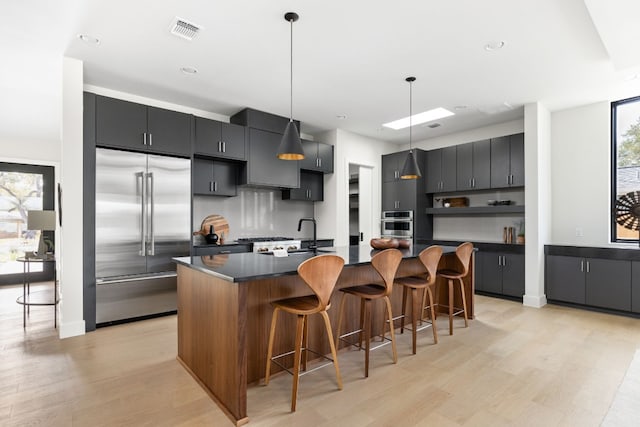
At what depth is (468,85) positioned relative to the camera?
13.6 ft

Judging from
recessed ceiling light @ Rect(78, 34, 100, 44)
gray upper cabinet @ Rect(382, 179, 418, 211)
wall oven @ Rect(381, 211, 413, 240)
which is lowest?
wall oven @ Rect(381, 211, 413, 240)

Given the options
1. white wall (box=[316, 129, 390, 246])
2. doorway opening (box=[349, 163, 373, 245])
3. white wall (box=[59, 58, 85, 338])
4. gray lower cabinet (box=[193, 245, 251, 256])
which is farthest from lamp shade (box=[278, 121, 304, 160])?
doorway opening (box=[349, 163, 373, 245])

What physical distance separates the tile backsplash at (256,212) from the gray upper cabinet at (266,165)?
18.6 inches

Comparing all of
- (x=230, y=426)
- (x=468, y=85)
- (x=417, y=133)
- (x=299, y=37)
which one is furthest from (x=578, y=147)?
(x=230, y=426)

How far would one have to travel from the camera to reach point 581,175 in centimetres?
482

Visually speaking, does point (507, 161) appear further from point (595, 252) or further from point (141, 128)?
point (141, 128)

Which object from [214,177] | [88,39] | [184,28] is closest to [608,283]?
[214,177]

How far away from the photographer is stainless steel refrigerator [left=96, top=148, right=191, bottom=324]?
12.3 feet

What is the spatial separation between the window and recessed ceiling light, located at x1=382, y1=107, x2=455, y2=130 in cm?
216

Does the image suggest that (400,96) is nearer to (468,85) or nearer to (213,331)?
(468,85)

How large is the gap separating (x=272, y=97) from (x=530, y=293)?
4531mm

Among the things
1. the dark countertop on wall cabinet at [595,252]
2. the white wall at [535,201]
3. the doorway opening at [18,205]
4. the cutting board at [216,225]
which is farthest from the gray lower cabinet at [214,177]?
the dark countertop on wall cabinet at [595,252]

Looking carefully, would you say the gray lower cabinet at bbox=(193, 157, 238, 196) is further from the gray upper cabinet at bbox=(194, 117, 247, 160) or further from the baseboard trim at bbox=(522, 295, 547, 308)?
the baseboard trim at bbox=(522, 295, 547, 308)

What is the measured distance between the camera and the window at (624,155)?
4.52 metres
